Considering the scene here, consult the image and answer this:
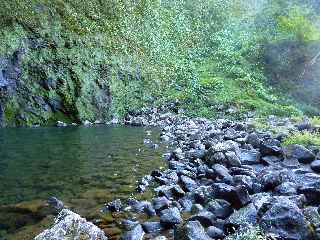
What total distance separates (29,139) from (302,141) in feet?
42.9

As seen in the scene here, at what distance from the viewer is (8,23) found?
112ft

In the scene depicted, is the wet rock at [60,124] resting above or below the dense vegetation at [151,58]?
below

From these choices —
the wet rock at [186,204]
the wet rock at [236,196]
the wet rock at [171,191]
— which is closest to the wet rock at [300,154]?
the wet rock at [171,191]

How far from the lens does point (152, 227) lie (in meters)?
8.55

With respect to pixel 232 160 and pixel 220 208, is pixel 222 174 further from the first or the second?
pixel 220 208

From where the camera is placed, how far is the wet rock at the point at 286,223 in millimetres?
7246

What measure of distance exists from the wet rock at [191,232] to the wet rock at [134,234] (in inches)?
33.8

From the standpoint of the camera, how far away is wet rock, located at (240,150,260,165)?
45.9ft

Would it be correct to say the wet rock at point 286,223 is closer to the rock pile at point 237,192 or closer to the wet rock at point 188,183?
the rock pile at point 237,192

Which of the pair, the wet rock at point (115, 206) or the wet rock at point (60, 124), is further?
the wet rock at point (60, 124)

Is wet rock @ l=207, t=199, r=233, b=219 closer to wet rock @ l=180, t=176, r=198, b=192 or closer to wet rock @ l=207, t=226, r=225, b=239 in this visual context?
wet rock @ l=207, t=226, r=225, b=239

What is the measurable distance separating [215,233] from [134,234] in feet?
4.84

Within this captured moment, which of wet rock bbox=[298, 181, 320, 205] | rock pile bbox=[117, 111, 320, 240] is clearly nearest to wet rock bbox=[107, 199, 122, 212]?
rock pile bbox=[117, 111, 320, 240]

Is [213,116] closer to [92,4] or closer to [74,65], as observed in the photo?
[74,65]
